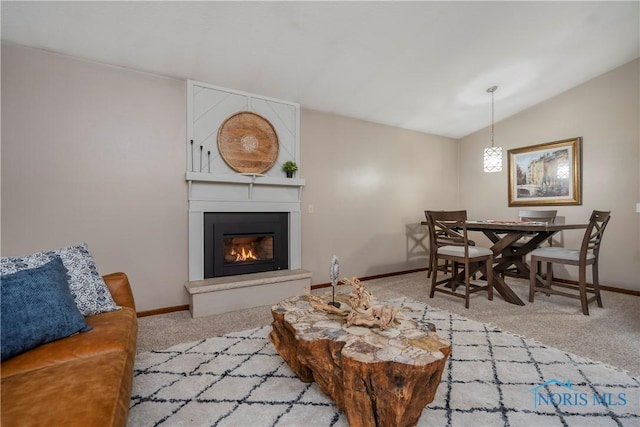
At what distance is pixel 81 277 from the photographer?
1.74 metres

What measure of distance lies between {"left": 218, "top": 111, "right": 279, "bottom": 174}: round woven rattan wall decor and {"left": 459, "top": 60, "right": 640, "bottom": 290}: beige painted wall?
118 inches

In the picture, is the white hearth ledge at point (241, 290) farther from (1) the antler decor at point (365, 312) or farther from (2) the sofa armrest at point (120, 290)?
(1) the antler decor at point (365, 312)

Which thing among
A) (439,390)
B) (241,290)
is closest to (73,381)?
(439,390)

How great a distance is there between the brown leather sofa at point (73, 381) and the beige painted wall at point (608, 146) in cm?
461

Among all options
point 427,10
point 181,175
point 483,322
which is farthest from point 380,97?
point 483,322

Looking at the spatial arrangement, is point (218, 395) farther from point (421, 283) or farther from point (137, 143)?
point (421, 283)

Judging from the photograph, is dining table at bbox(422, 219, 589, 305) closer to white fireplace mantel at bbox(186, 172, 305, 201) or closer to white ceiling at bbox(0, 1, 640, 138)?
white ceiling at bbox(0, 1, 640, 138)

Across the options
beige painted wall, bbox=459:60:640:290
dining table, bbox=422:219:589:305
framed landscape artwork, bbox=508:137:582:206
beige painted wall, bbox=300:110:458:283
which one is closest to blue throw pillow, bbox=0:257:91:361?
beige painted wall, bbox=300:110:458:283

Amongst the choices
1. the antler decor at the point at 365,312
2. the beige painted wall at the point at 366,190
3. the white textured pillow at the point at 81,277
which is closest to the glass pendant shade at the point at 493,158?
the beige painted wall at the point at 366,190

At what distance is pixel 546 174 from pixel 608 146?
700mm

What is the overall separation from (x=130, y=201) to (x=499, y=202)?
16.5 feet

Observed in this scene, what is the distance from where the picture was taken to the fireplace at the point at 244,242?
124 inches

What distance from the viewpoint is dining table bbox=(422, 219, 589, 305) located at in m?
2.86

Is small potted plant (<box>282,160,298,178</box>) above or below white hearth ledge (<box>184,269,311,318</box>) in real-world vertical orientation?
above
